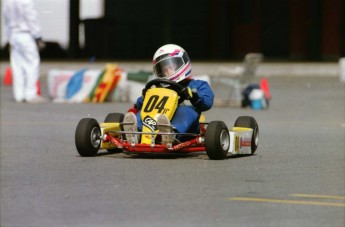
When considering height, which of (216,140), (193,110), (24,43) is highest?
(193,110)

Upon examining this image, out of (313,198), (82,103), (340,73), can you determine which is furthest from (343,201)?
(340,73)

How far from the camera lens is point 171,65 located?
1225cm

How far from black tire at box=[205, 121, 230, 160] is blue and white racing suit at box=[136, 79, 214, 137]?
350mm

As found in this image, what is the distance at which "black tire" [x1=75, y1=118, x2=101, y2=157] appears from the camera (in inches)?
463

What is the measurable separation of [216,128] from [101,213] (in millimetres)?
3163

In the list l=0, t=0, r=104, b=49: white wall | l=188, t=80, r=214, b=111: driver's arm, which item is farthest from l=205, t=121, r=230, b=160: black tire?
l=0, t=0, r=104, b=49: white wall

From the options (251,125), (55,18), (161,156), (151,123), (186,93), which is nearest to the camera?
(151,123)

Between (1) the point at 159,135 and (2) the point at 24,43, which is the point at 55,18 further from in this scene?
(1) the point at 159,135

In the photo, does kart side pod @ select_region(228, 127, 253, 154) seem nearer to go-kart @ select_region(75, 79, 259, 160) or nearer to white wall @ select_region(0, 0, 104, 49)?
go-kart @ select_region(75, 79, 259, 160)

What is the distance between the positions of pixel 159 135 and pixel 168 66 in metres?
0.85

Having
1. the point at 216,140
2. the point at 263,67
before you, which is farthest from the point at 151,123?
the point at 263,67

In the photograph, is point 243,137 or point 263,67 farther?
point 263,67

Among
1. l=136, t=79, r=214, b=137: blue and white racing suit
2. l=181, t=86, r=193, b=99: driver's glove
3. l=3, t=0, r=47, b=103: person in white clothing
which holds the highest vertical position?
l=181, t=86, r=193, b=99: driver's glove

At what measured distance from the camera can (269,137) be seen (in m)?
14.6
